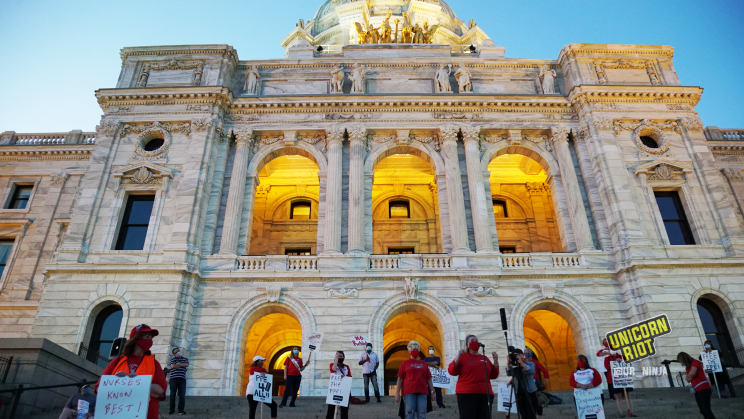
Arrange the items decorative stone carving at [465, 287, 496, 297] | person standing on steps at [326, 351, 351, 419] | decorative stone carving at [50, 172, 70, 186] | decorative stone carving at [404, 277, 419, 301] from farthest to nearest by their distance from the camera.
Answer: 1. decorative stone carving at [50, 172, 70, 186]
2. decorative stone carving at [465, 287, 496, 297]
3. decorative stone carving at [404, 277, 419, 301]
4. person standing on steps at [326, 351, 351, 419]

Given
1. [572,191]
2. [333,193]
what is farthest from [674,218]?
[333,193]

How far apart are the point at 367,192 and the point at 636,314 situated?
1328 cm

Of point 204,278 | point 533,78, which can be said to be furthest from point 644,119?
point 204,278

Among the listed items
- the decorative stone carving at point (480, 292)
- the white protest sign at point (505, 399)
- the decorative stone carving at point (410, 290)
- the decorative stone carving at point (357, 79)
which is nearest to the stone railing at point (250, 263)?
the decorative stone carving at point (410, 290)

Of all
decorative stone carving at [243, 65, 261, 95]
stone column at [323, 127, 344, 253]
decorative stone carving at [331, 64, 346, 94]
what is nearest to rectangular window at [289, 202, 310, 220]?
stone column at [323, 127, 344, 253]

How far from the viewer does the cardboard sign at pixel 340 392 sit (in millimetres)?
12266

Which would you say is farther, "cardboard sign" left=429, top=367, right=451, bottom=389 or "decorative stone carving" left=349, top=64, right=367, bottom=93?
"decorative stone carving" left=349, top=64, right=367, bottom=93

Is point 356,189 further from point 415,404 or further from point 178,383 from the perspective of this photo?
point 415,404

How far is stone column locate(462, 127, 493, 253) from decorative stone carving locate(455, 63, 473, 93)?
2747 mm

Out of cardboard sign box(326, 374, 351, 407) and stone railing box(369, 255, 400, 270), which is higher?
stone railing box(369, 255, 400, 270)

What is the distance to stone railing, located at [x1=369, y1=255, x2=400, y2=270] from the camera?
944 inches

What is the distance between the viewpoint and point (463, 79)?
1156 inches

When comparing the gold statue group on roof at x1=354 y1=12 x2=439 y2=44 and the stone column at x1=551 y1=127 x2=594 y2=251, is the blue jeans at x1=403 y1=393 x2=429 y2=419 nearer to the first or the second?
the stone column at x1=551 y1=127 x2=594 y2=251

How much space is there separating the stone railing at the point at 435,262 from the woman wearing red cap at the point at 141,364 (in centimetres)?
1792
